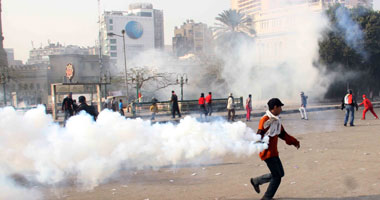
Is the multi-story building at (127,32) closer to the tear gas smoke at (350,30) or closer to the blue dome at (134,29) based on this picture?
the blue dome at (134,29)

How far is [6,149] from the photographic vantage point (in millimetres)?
6816

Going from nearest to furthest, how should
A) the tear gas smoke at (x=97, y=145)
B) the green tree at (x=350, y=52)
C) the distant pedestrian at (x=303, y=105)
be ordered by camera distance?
the tear gas smoke at (x=97, y=145) < the distant pedestrian at (x=303, y=105) < the green tree at (x=350, y=52)

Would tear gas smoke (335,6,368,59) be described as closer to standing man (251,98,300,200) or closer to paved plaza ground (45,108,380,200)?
paved plaza ground (45,108,380,200)

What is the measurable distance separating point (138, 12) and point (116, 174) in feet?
424

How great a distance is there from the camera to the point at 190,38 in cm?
13188

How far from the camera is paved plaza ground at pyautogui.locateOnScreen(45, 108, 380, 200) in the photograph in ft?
19.8

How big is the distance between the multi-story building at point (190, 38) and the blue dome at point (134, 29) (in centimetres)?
1200

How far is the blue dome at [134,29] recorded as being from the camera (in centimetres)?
11862

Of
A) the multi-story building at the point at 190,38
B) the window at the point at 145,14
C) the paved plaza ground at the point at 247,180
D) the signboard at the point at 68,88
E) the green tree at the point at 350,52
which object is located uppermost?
the window at the point at 145,14

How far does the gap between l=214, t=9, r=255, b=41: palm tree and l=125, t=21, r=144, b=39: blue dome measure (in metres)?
69.4

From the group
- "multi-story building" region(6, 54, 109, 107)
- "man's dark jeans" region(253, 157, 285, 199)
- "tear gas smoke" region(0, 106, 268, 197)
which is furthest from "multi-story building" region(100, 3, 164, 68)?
"man's dark jeans" region(253, 157, 285, 199)

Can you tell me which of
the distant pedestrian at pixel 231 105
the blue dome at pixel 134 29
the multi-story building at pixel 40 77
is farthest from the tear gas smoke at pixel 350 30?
the blue dome at pixel 134 29

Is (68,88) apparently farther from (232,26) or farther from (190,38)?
(190,38)

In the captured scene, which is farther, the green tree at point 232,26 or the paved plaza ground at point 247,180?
the green tree at point 232,26
